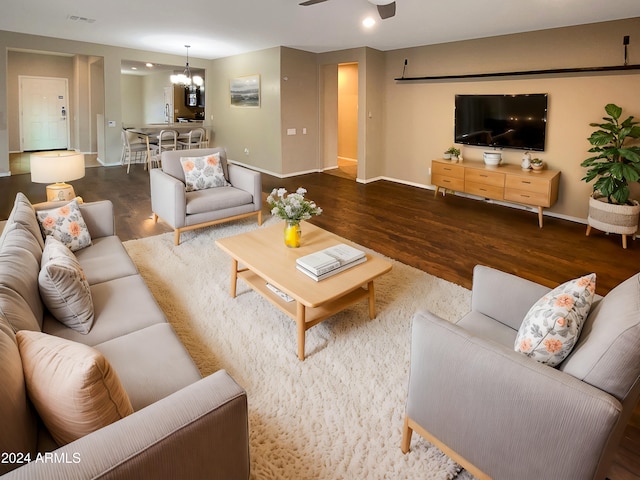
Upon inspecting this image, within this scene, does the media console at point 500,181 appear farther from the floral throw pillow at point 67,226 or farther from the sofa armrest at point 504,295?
the floral throw pillow at point 67,226

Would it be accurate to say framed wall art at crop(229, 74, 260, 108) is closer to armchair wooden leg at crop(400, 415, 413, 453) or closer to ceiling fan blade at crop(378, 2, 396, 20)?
ceiling fan blade at crop(378, 2, 396, 20)

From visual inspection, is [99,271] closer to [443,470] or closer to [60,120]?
[443,470]

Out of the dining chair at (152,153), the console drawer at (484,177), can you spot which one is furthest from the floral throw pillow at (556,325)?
the dining chair at (152,153)

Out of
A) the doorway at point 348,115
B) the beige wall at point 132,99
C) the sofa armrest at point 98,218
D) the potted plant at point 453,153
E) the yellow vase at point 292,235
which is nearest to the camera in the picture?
the yellow vase at point 292,235

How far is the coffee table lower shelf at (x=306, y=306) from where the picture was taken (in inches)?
93.9

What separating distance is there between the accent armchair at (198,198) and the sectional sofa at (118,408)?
7.29ft

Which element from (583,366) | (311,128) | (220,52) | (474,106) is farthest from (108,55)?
(583,366)

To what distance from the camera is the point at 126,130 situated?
869 cm

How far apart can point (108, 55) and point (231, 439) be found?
28.9ft

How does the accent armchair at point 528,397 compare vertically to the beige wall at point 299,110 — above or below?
below

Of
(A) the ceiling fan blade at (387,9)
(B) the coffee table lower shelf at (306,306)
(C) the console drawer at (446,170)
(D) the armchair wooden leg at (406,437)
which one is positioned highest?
(A) the ceiling fan blade at (387,9)

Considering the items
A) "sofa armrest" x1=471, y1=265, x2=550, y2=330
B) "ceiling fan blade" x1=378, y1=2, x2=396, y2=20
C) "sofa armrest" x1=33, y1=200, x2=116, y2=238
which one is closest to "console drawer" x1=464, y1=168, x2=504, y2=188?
"ceiling fan blade" x1=378, y1=2, x2=396, y2=20

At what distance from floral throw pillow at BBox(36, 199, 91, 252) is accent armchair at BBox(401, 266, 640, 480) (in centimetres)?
249

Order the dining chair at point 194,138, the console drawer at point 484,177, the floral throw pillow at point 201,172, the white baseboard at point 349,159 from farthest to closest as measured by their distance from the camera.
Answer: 1. the white baseboard at point 349,159
2. the dining chair at point 194,138
3. the console drawer at point 484,177
4. the floral throw pillow at point 201,172
